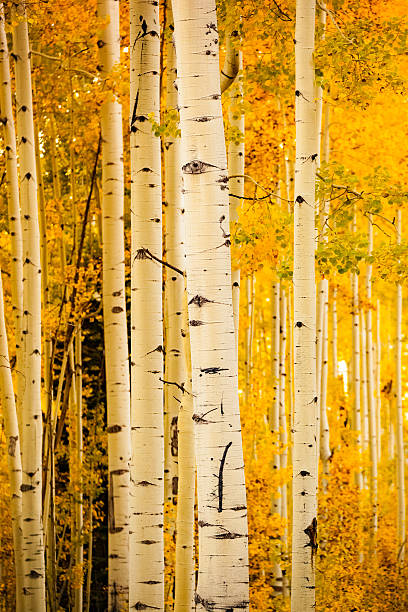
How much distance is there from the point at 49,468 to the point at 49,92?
3862mm

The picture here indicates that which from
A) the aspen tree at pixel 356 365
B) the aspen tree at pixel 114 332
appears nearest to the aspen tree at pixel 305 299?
the aspen tree at pixel 114 332

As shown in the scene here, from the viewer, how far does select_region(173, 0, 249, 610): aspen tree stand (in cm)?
270

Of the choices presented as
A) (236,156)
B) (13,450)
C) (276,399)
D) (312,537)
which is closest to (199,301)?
(312,537)

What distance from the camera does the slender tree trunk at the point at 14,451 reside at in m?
6.02

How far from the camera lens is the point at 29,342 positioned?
6.09m

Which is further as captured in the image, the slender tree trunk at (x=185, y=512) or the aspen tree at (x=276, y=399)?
the aspen tree at (x=276, y=399)

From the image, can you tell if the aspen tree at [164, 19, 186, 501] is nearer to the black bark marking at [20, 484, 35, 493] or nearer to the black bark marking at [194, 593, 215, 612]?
the black bark marking at [20, 484, 35, 493]

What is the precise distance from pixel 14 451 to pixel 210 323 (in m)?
3.90

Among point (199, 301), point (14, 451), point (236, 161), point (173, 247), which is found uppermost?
point (236, 161)

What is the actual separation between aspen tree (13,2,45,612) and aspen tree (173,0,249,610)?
348 centimetres

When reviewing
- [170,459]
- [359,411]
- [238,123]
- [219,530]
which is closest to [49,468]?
[170,459]

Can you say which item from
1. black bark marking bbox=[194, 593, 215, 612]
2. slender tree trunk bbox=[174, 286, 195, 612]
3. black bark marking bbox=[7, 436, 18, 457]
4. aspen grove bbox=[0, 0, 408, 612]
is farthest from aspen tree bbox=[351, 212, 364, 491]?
black bark marking bbox=[194, 593, 215, 612]

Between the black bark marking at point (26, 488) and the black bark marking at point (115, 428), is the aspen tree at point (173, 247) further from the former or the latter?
the black bark marking at point (26, 488)

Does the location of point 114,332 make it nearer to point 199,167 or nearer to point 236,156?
point 236,156
